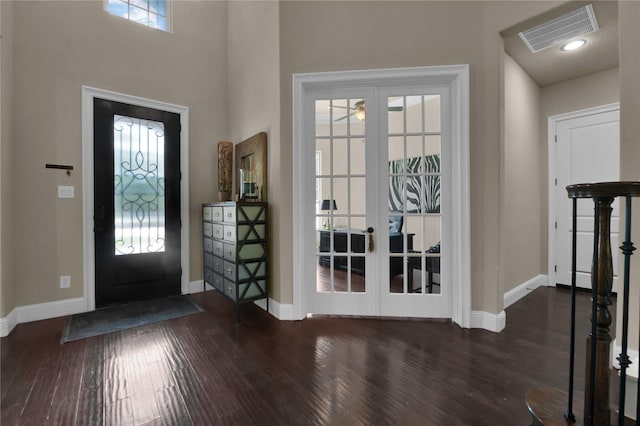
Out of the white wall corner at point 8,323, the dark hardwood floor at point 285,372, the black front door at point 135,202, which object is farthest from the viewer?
the black front door at point 135,202

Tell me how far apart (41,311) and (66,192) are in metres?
1.23

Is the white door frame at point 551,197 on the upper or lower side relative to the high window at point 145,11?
lower

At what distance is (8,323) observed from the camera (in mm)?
2689

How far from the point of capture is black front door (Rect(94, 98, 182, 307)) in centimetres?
332

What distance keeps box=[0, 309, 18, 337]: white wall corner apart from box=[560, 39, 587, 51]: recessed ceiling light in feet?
19.9

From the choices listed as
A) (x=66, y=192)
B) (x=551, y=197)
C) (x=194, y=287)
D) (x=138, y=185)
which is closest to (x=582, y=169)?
(x=551, y=197)

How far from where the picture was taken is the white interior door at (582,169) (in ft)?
11.9

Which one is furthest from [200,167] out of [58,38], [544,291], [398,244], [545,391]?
[544,291]

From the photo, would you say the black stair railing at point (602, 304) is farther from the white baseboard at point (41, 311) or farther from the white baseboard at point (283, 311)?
the white baseboard at point (41, 311)

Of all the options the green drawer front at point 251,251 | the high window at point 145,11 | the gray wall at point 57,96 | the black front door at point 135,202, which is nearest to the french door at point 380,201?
the green drawer front at point 251,251

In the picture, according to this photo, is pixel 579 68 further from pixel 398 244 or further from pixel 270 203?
pixel 270 203

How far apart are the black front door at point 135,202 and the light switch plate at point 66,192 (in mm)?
201

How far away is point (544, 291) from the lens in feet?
12.8

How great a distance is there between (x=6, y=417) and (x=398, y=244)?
294 centimetres
